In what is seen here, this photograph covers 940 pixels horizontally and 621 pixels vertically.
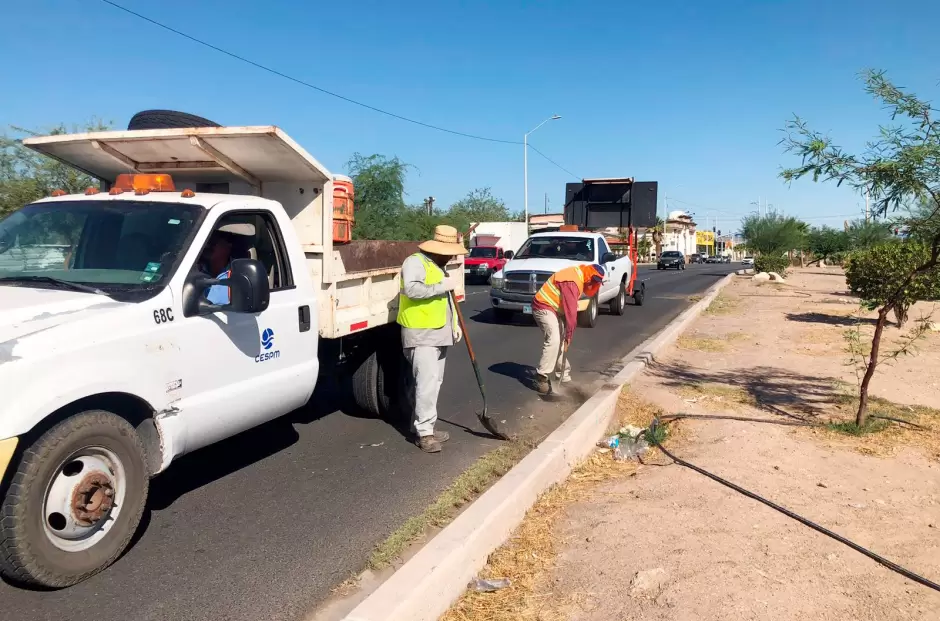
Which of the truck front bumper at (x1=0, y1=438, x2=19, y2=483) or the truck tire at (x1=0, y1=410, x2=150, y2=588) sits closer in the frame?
the truck front bumper at (x1=0, y1=438, x2=19, y2=483)

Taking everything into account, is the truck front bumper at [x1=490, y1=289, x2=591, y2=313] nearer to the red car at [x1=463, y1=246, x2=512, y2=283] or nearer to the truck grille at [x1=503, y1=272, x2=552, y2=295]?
the truck grille at [x1=503, y1=272, x2=552, y2=295]

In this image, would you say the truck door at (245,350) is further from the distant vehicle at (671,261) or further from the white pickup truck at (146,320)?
the distant vehicle at (671,261)

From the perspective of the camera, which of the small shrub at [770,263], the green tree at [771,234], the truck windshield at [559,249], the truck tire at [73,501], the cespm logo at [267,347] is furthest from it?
the green tree at [771,234]

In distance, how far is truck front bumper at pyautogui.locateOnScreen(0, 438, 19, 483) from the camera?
292 cm

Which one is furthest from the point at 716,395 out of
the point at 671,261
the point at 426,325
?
the point at 671,261

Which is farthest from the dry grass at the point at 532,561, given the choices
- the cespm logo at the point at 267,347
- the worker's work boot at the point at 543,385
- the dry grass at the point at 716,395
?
the worker's work boot at the point at 543,385

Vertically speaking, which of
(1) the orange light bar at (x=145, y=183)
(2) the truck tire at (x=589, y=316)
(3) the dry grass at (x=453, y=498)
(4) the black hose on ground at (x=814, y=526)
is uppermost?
(1) the orange light bar at (x=145, y=183)

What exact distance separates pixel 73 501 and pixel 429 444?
2.89m

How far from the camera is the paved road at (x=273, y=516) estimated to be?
11.1 ft

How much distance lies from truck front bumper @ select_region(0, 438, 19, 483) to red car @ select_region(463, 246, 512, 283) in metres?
25.3

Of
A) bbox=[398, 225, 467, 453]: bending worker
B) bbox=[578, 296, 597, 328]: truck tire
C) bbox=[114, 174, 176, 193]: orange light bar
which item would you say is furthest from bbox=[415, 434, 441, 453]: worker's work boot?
bbox=[578, 296, 597, 328]: truck tire

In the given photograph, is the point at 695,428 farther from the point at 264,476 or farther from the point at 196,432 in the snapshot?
the point at 196,432

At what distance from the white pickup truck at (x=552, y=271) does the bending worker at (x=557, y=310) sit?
13.8 feet

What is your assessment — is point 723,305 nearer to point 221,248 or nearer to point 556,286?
point 556,286
